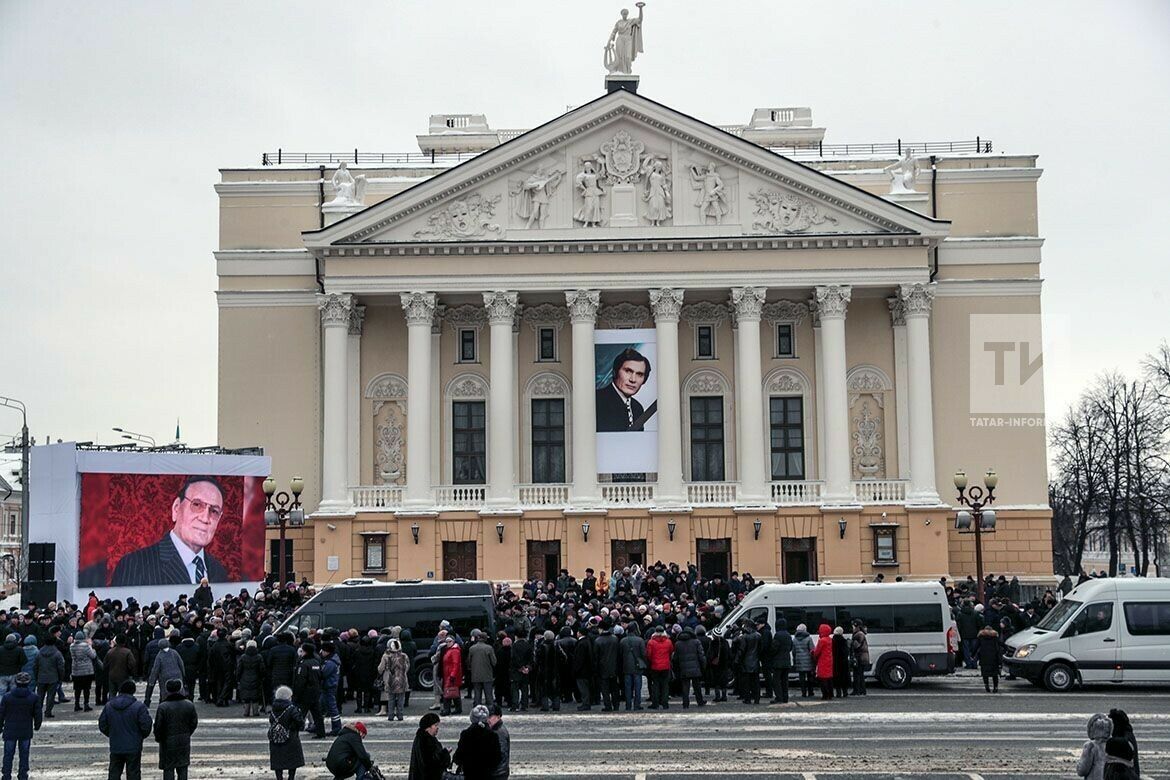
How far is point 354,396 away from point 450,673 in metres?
29.1

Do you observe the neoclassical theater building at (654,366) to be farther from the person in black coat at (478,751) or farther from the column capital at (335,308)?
the person in black coat at (478,751)

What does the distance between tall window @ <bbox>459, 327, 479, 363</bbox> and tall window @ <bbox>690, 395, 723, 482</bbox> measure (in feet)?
26.9

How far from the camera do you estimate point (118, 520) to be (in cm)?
4234

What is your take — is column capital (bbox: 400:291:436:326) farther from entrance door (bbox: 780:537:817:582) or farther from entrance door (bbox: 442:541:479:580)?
entrance door (bbox: 780:537:817:582)

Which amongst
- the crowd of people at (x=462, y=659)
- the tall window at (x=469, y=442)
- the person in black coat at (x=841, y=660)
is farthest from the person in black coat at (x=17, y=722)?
the tall window at (x=469, y=442)

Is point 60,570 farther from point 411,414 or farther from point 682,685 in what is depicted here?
point 682,685

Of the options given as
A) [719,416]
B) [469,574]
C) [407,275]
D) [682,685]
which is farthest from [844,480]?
[682,685]

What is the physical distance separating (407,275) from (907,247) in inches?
680

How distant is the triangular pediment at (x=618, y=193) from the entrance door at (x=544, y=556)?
34.5 ft

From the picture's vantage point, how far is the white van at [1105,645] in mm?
29828

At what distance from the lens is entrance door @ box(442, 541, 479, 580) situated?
52.1 metres

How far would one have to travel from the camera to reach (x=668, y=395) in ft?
170

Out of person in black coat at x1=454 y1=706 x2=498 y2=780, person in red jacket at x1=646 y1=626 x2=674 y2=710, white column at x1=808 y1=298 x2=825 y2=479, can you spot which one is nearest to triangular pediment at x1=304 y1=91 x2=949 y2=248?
white column at x1=808 y1=298 x2=825 y2=479

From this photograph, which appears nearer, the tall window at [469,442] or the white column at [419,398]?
the white column at [419,398]
